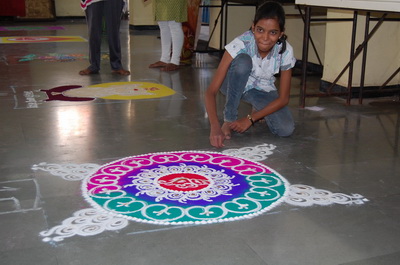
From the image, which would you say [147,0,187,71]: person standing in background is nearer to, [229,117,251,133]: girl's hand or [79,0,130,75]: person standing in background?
[79,0,130,75]: person standing in background

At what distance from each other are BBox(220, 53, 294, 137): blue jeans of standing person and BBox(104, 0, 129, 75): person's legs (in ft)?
6.98

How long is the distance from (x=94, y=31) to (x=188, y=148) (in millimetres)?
2568

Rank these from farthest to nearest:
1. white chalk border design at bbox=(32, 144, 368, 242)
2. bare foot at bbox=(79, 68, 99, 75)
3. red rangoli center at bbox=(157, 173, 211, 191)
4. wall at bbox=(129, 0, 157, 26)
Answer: wall at bbox=(129, 0, 157, 26) < bare foot at bbox=(79, 68, 99, 75) < red rangoli center at bbox=(157, 173, 211, 191) < white chalk border design at bbox=(32, 144, 368, 242)

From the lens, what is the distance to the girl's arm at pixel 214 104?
2.77 meters

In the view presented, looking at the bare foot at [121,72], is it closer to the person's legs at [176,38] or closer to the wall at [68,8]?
the person's legs at [176,38]

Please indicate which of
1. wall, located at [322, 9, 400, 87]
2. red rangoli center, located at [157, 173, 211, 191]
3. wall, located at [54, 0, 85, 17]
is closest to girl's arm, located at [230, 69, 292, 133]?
red rangoli center, located at [157, 173, 211, 191]

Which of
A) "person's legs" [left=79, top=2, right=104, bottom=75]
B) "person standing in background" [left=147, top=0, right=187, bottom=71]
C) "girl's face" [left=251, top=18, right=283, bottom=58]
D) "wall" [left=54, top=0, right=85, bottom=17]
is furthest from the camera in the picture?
"wall" [left=54, top=0, right=85, bottom=17]

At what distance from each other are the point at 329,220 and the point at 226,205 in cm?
40

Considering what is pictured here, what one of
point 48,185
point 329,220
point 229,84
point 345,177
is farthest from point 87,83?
point 329,220

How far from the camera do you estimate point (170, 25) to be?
5.30 m

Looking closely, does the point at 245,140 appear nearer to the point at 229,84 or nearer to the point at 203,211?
the point at 229,84

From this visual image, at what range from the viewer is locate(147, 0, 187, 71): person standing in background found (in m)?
5.20

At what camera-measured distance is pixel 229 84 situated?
3.11 m

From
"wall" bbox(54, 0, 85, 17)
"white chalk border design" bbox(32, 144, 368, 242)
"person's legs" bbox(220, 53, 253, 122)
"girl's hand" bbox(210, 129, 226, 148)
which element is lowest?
"white chalk border design" bbox(32, 144, 368, 242)
